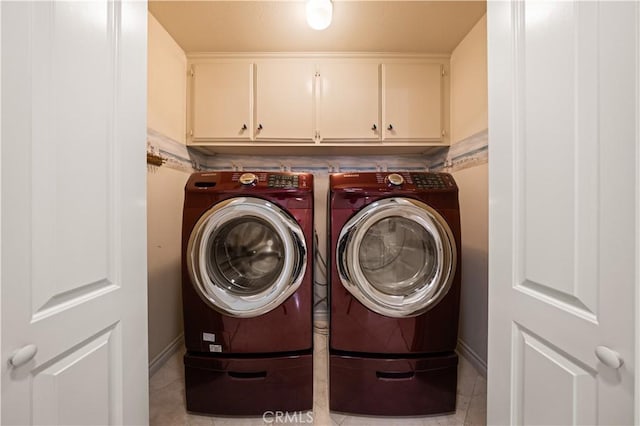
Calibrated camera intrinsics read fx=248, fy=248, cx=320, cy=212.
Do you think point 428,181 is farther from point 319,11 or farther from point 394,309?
point 319,11

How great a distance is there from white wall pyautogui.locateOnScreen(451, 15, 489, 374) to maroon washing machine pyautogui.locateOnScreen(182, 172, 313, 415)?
1069 millimetres

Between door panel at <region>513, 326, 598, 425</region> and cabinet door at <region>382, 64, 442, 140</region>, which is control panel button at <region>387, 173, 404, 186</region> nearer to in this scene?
cabinet door at <region>382, 64, 442, 140</region>

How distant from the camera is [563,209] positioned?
21.6 inches

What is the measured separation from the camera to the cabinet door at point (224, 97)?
1749 millimetres

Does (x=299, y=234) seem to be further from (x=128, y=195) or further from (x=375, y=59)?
(x=375, y=59)

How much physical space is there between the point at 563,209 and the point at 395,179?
2.40 feet

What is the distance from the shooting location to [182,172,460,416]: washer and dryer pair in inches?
47.3

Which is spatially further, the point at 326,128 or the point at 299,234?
the point at 326,128

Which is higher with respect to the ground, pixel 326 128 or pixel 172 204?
pixel 326 128

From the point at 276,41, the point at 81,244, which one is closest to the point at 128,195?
the point at 81,244

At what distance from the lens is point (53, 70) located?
0.51m

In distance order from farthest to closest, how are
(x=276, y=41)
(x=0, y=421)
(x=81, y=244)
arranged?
(x=276, y=41) → (x=81, y=244) → (x=0, y=421)

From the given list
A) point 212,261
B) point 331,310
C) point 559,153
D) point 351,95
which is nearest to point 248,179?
point 212,261

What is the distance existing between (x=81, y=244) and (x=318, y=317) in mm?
1779
